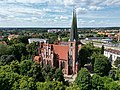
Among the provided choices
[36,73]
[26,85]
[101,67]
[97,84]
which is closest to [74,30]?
[101,67]

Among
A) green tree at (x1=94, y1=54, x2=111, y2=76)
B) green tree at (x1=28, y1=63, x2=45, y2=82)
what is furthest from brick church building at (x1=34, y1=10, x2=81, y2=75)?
green tree at (x1=28, y1=63, x2=45, y2=82)

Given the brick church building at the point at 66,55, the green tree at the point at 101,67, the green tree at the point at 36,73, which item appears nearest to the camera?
the green tree at the point at 36,73

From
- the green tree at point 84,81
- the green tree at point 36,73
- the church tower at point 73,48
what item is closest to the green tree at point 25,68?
the green tree at point 36,73

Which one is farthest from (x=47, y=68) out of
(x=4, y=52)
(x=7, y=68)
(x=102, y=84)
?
(x=4, y=52)

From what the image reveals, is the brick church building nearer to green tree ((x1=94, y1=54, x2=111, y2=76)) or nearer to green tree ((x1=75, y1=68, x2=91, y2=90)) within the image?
green tree ((x1=94, y1=54, x2=111, y2=76))

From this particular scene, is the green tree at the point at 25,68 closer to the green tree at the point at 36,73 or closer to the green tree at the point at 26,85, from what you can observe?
the green tree at the point at 36,73

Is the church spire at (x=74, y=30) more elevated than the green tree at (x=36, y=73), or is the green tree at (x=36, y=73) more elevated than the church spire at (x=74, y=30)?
the church spire at (x=74, y=30)

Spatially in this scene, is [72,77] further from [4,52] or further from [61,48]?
[4,52]

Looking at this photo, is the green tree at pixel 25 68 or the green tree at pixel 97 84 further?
the green tree at pixel 25 68

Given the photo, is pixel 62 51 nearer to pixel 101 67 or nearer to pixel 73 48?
pixel 73 48
